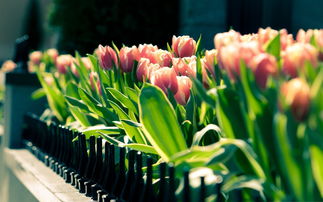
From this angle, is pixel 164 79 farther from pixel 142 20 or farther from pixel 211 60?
pixel 142 20

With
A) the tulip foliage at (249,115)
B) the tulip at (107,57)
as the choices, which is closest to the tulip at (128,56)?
the tulip at (107,57)

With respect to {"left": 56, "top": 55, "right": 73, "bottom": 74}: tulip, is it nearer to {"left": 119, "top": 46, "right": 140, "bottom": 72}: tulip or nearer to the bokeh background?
{"left": 119, "top": 46, "right": 140, "bottom": 72}: tulip

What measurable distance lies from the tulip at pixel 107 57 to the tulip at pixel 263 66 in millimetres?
1598

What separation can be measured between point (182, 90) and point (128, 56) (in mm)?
709

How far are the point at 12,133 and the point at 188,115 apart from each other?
3.53 meters

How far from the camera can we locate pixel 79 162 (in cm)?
380

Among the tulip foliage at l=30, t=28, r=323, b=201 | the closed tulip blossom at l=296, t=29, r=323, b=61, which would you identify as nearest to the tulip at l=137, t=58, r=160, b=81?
the tulip foliage at l=30, t=28, r=323, b=201

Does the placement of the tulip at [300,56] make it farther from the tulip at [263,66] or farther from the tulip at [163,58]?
the tulip at [163,58]

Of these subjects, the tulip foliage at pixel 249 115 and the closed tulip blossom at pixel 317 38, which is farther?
the closed tulip blossom at pixel 317 38

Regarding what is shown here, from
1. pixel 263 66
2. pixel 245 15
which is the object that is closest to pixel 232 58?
pixel 263 66

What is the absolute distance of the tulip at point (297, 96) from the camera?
175cm

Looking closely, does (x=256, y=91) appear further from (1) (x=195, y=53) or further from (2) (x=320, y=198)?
(1) (x=195, y=53)

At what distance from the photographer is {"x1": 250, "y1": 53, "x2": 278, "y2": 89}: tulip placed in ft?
6.43

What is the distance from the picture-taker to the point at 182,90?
2.82 metres
